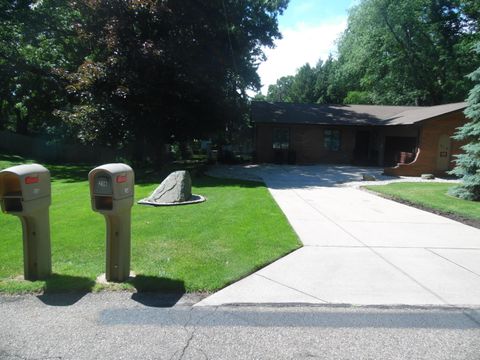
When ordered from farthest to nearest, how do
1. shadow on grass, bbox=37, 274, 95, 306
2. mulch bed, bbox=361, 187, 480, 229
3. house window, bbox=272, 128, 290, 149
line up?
house window, bbox=272, 128, 290, 149
mulch bed, bbox=361, 187, 480, 229
shadow on grass, bbox=37, 274, 95, 306

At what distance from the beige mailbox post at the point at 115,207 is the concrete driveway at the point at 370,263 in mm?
1247

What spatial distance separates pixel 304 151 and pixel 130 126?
11450mm

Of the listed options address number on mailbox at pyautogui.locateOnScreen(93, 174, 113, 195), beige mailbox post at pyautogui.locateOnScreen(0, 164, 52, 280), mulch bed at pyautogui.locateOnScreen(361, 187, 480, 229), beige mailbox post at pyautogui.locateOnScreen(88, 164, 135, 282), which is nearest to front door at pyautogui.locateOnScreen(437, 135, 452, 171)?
mulch bed at pyautogui.locateOnScreen(361, 187, 480, 229)

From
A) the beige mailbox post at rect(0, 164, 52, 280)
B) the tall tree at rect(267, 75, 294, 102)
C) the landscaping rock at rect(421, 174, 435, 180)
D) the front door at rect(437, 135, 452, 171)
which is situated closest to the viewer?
the beige mailbox post at rect(0, 164, 52, 280)

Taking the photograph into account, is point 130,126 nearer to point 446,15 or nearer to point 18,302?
point 18,302

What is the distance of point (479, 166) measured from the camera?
1207 centimetres

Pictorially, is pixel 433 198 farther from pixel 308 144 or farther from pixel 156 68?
pixel 308 144

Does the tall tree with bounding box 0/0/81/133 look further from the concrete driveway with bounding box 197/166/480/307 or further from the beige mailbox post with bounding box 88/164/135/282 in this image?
the beige mailbox post with bounding box 88/164/135/282

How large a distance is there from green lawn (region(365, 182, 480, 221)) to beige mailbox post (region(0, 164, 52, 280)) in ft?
29.1

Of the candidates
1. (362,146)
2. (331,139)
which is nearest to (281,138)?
(331,139)

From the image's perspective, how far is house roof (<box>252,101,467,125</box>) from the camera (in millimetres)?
24873

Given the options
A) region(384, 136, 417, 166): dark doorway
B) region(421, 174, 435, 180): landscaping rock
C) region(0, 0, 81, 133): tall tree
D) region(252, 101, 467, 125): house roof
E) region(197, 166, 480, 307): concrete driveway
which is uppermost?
region(0, 0, 81, 133): tall tree

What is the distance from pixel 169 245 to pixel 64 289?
2058 mm

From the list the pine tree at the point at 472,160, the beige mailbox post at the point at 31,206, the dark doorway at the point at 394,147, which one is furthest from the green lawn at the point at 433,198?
the beige mailbox post at the point at 31,206
